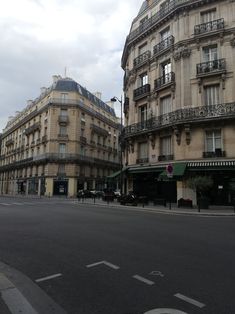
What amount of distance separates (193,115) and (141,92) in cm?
766

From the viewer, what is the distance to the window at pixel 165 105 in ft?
92.2

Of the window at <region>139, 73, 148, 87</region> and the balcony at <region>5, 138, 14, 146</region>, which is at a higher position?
the balcony at <region>5, 138, 14, 146</region>

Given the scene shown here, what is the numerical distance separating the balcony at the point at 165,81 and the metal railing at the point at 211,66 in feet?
7.86

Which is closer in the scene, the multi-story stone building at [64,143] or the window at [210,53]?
the window at [210,53]

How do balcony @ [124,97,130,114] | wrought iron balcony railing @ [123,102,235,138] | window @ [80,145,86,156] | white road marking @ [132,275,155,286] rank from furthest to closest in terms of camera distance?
window @ [80,145,86,156] → balcony @ [124,97,130,114] → wrought iron balcony railing @ [123,102,235,138] → white road marking @ [132,275,155,286]

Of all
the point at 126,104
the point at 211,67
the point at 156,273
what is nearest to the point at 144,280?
the point at 156,273

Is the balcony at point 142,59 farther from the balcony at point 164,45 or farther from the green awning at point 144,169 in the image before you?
the green awning at point 144,169

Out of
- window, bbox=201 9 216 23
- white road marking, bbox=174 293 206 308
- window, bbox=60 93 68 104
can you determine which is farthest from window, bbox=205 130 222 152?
window, bbox=60 93 68 104

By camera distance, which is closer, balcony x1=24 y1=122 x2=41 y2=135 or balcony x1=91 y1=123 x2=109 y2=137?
balcony x1=24 y1=122 x2=41 y2=135

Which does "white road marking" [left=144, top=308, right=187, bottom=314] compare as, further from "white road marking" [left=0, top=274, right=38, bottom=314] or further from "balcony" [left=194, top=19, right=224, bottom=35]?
"balcony" [left=194, top=19, right=224, bottom=35]

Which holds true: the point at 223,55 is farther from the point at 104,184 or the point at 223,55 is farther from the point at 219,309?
the point at 104,184

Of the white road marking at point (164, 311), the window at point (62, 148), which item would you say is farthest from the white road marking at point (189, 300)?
the window at point (62, 148)

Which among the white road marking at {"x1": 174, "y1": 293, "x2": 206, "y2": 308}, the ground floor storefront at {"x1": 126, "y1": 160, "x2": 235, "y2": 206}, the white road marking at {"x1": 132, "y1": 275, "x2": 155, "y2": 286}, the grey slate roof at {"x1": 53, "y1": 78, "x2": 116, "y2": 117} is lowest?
the white road marking at {"x1": 174, "y1": 293, "x2": 206, "y2": 308}

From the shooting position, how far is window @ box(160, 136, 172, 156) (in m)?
27.5
